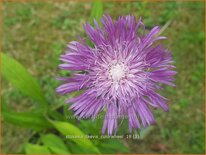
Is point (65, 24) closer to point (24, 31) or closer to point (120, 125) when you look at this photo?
point (24, 31)

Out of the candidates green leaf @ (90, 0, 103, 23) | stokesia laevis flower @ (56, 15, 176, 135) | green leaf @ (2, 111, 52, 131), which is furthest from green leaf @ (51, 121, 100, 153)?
green leaf @ (90, 0, 103, 23)

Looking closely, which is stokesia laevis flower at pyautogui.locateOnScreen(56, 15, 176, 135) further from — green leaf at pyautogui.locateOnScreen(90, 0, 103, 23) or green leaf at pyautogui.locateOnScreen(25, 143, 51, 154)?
green leaf at pyautogui.locateOnScreen(25, 143, 51, 154)

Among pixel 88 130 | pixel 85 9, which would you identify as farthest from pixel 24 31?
pixel 88 130

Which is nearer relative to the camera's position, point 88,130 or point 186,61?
point 88,130

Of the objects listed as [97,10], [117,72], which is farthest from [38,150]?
[97,10]

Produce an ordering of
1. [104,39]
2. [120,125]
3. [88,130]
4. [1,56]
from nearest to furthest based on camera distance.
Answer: [104,39]
[120,125]
[88,130]
[1,56]

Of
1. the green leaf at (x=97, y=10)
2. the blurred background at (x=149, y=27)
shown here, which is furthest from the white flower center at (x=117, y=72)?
the blurred background at (x=149, y=27)
